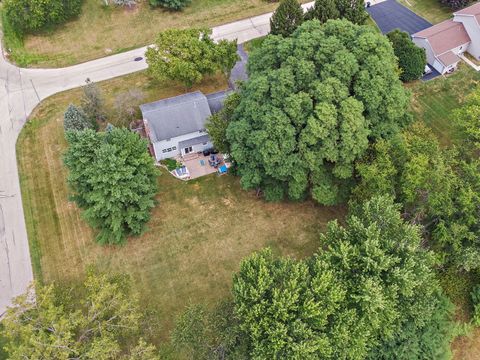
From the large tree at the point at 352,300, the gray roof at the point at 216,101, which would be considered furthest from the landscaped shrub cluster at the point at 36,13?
the large tree at the point at 352,300

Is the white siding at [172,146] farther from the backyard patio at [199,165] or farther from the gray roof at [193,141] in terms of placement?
the backyard patio at [199,165]

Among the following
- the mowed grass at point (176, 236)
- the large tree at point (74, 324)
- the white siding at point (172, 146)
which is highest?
the white siding at point (172, 146)

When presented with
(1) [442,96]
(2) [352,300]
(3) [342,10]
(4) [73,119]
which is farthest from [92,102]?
(1) [442,96]

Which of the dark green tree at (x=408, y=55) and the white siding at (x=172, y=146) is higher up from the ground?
the dark green tree at (x=408, y=55)

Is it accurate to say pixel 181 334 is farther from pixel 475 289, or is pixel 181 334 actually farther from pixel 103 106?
pixel 103 106

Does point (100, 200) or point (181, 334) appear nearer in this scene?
point (181, 334)

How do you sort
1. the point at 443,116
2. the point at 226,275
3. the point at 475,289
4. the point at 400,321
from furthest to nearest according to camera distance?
the point at 443,116 < the point at 226,275 < the point at 475,289 < the point at 400,321

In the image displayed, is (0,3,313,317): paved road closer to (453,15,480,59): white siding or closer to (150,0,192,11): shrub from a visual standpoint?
(150,0,192,11): shrub

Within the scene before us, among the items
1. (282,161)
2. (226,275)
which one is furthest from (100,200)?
(282,161)

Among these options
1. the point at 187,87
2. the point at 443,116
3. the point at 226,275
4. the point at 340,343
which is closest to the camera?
the point at 340,343
